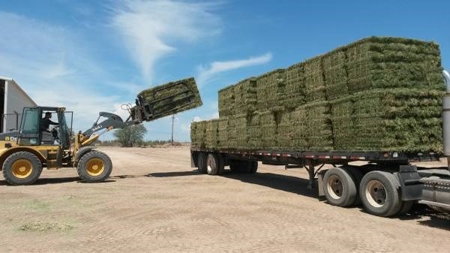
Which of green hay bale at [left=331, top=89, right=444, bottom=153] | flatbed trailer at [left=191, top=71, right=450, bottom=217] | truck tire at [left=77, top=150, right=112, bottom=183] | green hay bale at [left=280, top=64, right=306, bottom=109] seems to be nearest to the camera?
flatbed trailer at [left=191, top=71, right=450, bottom=217]

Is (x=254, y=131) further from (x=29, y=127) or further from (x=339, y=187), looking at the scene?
(x=29, y=127)

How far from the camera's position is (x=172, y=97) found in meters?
18.6

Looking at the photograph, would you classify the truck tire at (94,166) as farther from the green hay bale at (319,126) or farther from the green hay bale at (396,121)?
the green hay bale at (396,121)

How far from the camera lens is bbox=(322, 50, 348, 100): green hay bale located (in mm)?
10523

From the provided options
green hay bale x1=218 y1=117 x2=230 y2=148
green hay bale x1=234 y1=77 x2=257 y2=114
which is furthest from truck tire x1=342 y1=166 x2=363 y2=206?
green hay bale x1=218 y1=117 x2=230 y2=148

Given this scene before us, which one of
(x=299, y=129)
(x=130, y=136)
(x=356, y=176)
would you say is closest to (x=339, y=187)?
(x=356, y=176)

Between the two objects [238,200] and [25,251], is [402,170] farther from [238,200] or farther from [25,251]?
[25,251]

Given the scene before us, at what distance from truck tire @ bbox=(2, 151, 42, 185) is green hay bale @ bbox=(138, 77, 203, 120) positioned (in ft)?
16.4

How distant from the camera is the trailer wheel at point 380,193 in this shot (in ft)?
29.5

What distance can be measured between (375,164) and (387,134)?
5.07 feet

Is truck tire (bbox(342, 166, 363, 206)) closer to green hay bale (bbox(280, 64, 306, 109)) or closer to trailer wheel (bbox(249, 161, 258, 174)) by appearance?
green hay bale (bbox(280, 64, 306, 109))

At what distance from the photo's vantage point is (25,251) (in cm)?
655

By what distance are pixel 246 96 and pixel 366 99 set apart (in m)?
5.98

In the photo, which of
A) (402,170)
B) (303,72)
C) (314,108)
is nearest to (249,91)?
(303,72)
